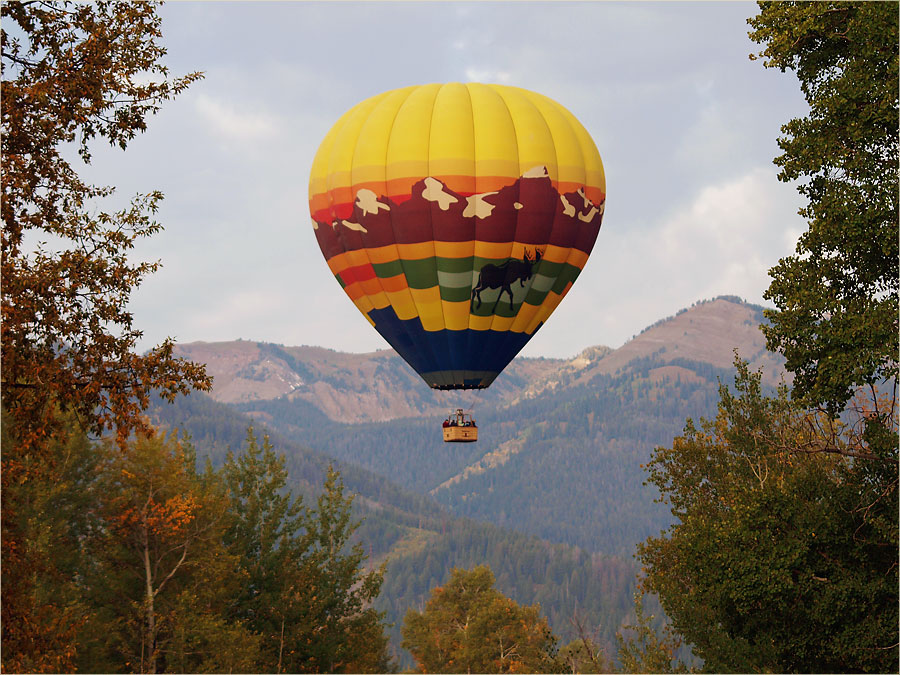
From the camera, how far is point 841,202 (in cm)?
1834

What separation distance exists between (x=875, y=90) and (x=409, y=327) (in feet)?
62.1

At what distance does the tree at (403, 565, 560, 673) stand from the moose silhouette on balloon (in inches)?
2254

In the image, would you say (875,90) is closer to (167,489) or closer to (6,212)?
(6,212)

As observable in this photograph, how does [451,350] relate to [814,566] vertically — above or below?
above

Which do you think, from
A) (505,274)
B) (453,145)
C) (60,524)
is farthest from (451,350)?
(60,524)

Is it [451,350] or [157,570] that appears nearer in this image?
[451,350]

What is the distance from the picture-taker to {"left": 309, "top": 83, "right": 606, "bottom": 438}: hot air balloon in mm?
31922

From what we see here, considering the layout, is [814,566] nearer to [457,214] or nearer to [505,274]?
[505,274]

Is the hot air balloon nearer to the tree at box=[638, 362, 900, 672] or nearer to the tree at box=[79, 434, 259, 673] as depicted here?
the tree at box=[79, 434, 259, 673]

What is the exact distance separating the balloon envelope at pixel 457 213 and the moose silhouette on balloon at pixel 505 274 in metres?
0.04

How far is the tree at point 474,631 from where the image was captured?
3371 inches

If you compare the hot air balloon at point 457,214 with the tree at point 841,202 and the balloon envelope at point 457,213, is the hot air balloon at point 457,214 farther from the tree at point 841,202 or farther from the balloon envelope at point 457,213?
the tree at point 841,202

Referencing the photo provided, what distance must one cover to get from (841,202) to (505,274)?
50.9 feet

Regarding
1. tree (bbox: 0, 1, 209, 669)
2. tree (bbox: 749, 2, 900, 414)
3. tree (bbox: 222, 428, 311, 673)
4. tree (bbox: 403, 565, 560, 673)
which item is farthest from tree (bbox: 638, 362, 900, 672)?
tree (bbox: 403, 565, 560, 673)
